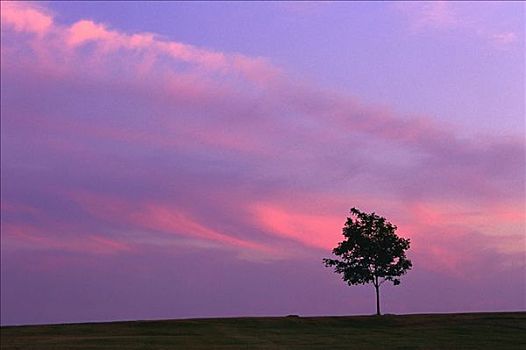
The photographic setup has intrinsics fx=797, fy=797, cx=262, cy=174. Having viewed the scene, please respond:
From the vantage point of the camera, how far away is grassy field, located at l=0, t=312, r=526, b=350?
55250 mm

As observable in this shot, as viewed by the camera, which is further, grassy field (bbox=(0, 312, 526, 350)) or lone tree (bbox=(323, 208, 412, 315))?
lone tree (bbox=(323, 208, 412, 315))

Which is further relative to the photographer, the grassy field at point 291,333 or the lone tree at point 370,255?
the lone tree at point 370,255

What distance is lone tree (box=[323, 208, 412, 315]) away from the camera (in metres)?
97.6

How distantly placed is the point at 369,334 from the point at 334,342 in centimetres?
951

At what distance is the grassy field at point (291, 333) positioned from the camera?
55250mm

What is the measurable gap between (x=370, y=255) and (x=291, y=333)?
31218mm

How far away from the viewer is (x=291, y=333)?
68.8 m

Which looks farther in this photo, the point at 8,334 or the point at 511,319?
the point at 511,319

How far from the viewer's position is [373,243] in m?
97.4

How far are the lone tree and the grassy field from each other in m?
11.1

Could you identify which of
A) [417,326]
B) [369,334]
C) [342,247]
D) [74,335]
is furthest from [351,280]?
[74,335]

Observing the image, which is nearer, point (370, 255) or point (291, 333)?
point (291, 333)

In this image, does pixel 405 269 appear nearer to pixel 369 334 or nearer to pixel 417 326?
pixel 417 326

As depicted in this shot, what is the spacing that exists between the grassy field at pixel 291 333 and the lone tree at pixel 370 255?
11.1 metres
